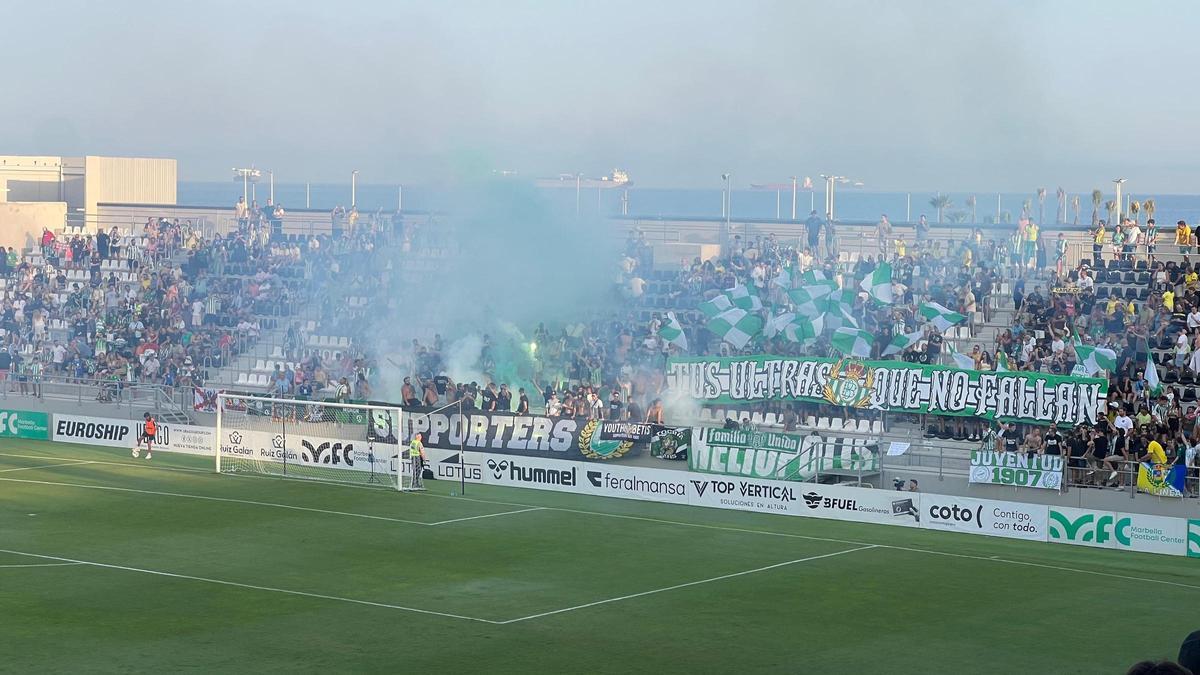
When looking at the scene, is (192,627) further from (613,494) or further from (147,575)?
(613,494)

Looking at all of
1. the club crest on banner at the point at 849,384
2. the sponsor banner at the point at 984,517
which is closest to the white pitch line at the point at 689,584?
the sponsor banner at the point at 984,517

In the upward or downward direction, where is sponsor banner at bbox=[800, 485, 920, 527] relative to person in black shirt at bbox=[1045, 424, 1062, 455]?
downward

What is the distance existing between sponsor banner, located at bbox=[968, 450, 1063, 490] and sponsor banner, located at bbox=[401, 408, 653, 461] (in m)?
8.17

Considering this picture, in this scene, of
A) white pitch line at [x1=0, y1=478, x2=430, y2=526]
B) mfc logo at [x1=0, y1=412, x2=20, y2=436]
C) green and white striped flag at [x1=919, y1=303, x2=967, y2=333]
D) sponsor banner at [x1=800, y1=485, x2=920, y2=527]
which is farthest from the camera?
mfc logo at [x1=0, y1=412, x2=20, y2=436]

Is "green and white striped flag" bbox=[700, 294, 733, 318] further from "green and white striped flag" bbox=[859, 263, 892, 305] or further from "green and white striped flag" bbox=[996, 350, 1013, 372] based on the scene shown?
"green and white striped flag" bbox=[996, 350, 1013, 372]

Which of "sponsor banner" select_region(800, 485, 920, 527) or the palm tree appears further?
the palm tree

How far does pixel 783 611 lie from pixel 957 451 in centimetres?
1350

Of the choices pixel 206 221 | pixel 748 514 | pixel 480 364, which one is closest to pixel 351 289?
pixel 480 364

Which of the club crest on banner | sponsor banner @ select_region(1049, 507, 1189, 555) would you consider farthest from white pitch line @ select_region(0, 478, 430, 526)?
sponsor banner @ select_region(1049, 507, 1189, 555)

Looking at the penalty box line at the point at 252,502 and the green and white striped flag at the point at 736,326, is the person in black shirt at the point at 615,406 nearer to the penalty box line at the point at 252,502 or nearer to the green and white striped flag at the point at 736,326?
the green and white striped flag at the point at 736,326

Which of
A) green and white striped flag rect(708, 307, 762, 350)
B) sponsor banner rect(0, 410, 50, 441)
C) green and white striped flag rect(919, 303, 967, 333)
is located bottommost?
sponsor banner rect(0, 410, 50, 441)

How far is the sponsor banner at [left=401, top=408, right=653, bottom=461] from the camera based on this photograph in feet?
124

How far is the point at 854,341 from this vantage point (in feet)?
129

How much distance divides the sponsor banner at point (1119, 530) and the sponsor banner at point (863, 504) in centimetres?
304
